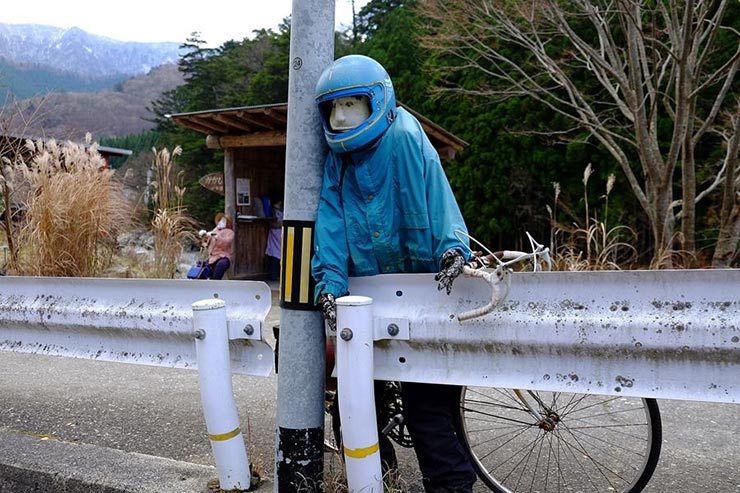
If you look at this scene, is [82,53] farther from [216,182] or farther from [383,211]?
[383,211]

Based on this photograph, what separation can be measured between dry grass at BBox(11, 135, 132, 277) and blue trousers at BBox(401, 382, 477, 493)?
4.72 meters

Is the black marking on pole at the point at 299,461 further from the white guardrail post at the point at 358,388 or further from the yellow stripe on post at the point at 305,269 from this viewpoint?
the yellow stripe on post at the point at 305,269

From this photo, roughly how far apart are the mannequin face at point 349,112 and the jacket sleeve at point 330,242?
0.50 ft

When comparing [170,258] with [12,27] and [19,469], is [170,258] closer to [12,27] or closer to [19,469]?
[19,469]

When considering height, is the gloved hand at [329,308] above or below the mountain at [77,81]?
below

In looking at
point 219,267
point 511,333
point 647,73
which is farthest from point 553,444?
point 647,73

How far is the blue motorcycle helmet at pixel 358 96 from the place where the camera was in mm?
2283

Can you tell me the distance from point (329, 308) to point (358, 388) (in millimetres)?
307

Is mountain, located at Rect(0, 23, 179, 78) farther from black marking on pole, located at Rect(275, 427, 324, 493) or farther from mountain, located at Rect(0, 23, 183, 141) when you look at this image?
black marking on pole, located at Rect(275, 427, 324, 493)

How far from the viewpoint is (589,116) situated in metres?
11.9

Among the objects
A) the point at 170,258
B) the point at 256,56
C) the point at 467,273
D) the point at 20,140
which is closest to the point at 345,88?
the point at 467,273

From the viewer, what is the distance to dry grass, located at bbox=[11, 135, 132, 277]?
5984mm

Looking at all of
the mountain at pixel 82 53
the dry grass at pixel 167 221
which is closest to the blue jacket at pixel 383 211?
the dry grass at pixel 167 221

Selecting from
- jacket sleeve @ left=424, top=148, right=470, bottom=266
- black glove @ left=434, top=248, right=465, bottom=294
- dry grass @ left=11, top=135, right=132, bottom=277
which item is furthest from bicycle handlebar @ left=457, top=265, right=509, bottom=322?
dry grass @ left=11, top=135, right=132, bottom=277
